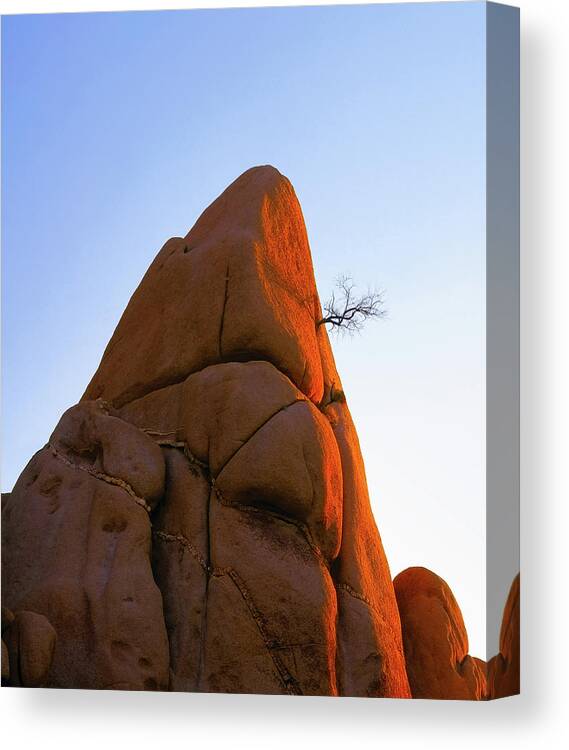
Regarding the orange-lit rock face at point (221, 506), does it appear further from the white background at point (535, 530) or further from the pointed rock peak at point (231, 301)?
the white background at point (535, 530)

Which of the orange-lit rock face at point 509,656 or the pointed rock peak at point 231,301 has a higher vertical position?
the pointed rock peak at point 231,301

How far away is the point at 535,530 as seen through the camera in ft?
47.2

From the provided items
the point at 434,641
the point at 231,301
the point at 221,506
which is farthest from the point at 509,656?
the point at 231,301

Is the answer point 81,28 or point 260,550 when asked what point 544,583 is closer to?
point 260,550

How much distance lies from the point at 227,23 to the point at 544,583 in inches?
217

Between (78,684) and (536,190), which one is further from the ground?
(536,190)

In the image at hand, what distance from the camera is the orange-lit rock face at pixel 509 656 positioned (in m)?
14.3

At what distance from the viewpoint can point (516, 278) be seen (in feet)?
47.5

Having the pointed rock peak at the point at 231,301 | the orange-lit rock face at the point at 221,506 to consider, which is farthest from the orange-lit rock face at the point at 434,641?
the pointed rock peak at the point at 231,301

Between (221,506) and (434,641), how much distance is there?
2.22 m

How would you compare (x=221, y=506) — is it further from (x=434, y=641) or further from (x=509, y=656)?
(x=509, y=656)

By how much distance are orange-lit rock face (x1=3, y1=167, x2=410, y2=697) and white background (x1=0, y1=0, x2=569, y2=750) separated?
0.90 feet

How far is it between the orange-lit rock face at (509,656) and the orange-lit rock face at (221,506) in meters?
0.98

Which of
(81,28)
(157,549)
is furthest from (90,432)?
(81,28)
